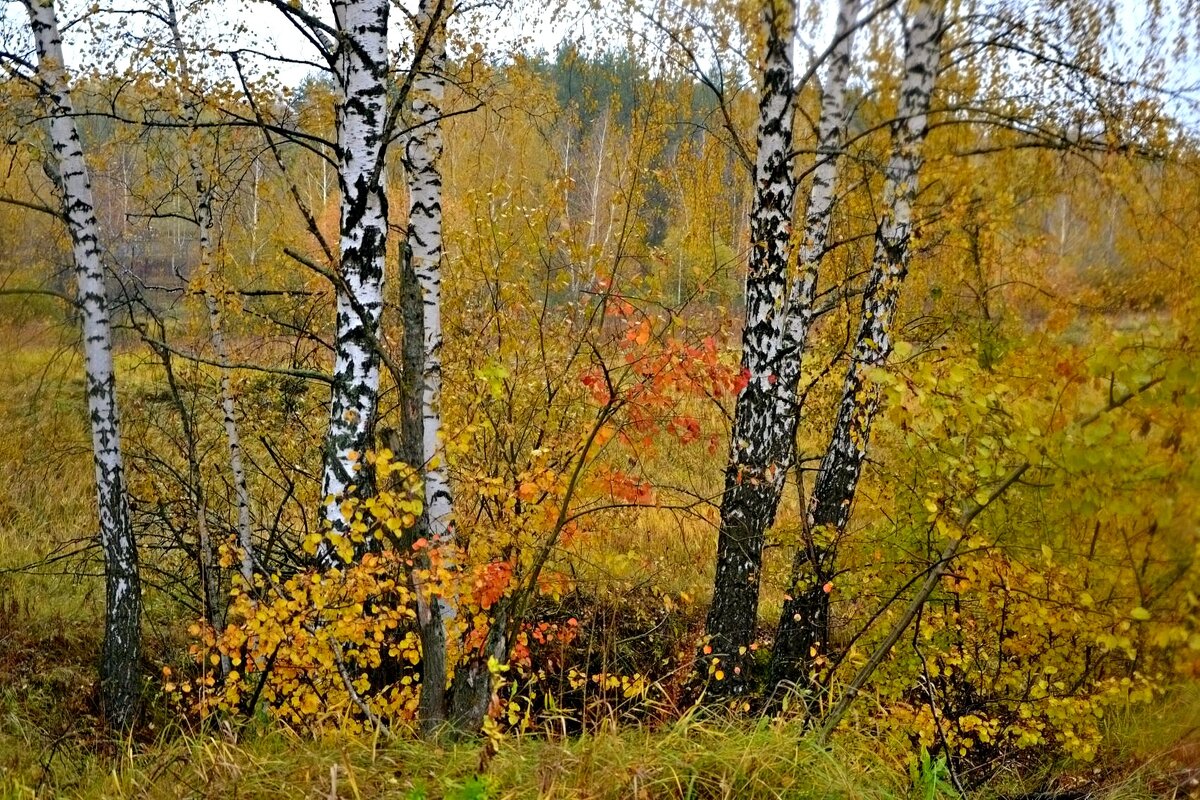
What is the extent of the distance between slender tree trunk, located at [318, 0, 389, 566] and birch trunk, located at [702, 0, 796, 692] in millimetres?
2314

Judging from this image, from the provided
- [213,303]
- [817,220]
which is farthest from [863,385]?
[213,303]

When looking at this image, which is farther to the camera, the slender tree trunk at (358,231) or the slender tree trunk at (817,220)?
the slender tree trunk at (817,220)

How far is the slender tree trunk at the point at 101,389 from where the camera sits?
187 inches

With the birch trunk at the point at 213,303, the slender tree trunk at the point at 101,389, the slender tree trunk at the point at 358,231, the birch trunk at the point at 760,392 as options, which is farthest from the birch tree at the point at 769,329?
the slender tree trunk at the point at 101,389

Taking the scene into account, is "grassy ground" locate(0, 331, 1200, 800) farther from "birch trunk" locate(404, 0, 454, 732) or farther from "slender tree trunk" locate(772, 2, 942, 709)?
"birch trunk" locate(404, 0, 454, 732)

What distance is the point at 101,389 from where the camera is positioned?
5141 millimetres

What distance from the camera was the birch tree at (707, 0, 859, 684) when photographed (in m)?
4.73

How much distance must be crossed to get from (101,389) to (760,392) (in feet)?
14.9

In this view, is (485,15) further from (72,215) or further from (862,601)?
(862,601)

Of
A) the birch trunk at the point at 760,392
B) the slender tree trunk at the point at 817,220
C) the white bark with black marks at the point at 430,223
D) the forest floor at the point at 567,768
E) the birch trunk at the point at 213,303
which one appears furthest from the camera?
the birch trunk at the point at 213,303

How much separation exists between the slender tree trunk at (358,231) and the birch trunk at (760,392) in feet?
7.59

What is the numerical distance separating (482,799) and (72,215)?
189 inches

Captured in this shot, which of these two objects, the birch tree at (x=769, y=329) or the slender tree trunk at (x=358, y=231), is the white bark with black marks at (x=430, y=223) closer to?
the slender tree trunk at (x=358, y=231)

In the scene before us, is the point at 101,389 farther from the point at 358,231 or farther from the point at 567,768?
the point at 567,768
